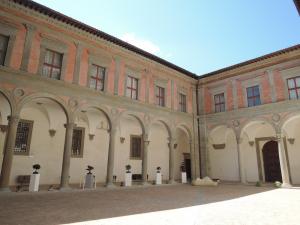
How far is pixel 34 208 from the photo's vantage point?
6.39 m

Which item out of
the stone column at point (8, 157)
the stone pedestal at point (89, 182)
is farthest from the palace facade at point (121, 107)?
the stone pedestal at point (89, 182)

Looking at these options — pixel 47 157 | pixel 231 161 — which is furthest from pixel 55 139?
pixel 231 161

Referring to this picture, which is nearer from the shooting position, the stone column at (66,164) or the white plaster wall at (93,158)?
the stone column at (66,164)

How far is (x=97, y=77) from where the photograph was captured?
12.6 m

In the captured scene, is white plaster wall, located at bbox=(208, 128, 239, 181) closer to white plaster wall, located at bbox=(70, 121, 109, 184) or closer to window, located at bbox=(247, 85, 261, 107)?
window, located at bbox=(247, 85, 261, 107)

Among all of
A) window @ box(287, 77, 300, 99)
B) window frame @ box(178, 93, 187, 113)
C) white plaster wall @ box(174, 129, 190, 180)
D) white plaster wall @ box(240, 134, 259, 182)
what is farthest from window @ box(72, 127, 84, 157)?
window @ box(287, 77, 300, 99)

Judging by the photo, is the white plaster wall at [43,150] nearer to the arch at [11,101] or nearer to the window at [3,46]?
the arch at [11,101]

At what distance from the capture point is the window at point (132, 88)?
1396 cm

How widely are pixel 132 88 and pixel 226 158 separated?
996cm

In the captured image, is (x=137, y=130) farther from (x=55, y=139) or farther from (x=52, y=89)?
Result: (x=52, y=89)

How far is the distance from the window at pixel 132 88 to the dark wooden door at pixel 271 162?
1050cm

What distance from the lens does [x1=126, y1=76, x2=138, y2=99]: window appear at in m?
14.0

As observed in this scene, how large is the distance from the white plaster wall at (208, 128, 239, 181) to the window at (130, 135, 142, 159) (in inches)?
221

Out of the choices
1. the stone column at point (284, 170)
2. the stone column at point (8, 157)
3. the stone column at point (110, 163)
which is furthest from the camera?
the stone column at point (284, 170)
